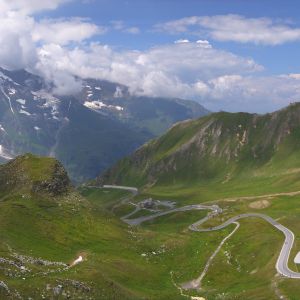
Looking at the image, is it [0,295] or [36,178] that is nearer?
[0,295]

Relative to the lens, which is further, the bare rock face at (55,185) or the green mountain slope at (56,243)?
the bare rock face at (55,185)

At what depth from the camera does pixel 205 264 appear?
145625 millimetres

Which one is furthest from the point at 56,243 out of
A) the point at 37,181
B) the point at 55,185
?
the point at 55,185

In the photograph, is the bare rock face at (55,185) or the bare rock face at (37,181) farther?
the bare rock face at (37,181)

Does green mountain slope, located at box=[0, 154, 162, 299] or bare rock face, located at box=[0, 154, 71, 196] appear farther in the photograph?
bare rock face, located at box=[0, 154, 71, 196]

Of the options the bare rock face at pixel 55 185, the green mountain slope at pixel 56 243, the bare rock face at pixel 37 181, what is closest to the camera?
the green mountain slope at pixel 56 243

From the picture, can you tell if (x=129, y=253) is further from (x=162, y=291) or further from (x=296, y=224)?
(x=296, y=224)

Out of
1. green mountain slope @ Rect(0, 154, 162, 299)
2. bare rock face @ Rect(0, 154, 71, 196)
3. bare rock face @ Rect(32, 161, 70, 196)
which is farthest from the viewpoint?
bare rock face @ Rect(0, 154, 71, 196)

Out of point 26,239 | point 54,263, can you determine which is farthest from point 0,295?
point 26,239

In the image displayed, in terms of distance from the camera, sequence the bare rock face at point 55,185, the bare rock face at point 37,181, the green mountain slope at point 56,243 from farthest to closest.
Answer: the bare rock face at point 37,181, the bare rock face at point 55,185, the green mountain slope at point 56,243

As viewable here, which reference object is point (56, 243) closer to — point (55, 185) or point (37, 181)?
point (37, 181)

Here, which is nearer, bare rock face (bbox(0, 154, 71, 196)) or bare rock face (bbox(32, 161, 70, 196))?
bare rock face (bbox(32, 161, 70, 196))

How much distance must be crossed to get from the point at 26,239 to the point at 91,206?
55.8m

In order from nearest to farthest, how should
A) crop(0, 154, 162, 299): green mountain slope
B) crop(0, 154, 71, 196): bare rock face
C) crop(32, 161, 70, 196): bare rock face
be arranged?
crop(0, 154, 162, 299): green mountain slope → crop(32, 161, 70, 196): bare rock face → crop(0, 154, 71, 196): bare rock face
